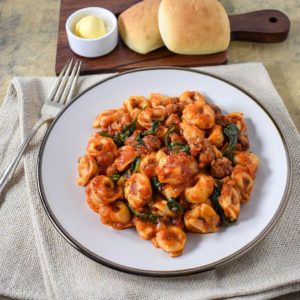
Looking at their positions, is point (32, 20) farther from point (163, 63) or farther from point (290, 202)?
point (290, 202)

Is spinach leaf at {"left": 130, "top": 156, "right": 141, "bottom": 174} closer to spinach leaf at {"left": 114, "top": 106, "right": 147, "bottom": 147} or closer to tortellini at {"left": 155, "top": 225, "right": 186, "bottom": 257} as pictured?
spinach leaf at {"left": 114, "top": 106, "right": 147, "bottom": 147}

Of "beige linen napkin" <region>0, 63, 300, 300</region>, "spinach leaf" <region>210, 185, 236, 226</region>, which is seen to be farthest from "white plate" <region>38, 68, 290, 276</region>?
"beige linen napkin" <region>0, 63, 300, 300</region>

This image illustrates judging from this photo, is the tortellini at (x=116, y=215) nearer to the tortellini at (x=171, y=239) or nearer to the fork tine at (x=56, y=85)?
the tortellini at (x=171, y=239)

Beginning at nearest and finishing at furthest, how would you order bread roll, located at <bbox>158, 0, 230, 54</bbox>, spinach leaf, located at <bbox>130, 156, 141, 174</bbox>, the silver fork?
spinach leaf, located at <bbox>130, 156, 141, 174</bbox> → the silver fork → bread roll, located at <bbox>158, 0, 230, 54</bbox>

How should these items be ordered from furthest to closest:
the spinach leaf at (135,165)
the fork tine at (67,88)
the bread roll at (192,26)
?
the bread roll at (192,26)
the fork tine at (67,88)
the spinach leaf at (135,165)

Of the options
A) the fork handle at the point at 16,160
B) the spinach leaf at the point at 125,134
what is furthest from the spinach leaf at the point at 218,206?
the fork handle at the point at 16,160

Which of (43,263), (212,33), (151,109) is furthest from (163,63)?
(43,263)
